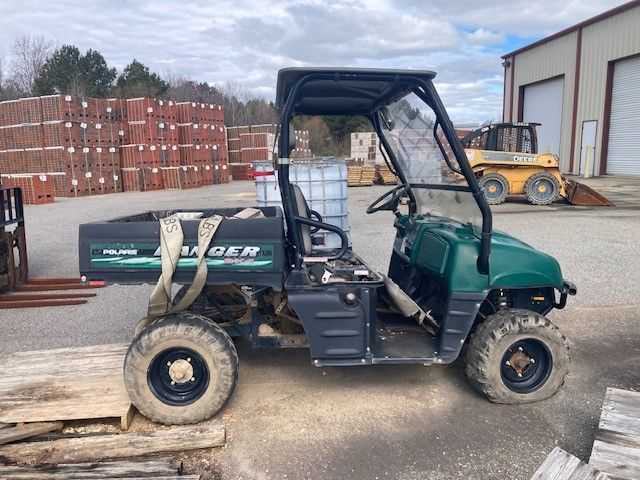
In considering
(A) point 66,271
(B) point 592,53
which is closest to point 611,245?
(A) point 66,271

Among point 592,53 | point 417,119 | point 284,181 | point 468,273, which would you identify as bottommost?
point 468,273

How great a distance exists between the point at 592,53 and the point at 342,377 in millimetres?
26346

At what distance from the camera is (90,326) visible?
554cm

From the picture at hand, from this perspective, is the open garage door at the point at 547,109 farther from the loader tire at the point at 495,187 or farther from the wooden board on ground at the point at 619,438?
the wooden board on ground at the point at 619,438

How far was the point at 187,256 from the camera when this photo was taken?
3.48 meters

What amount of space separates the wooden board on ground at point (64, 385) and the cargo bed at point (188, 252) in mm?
818

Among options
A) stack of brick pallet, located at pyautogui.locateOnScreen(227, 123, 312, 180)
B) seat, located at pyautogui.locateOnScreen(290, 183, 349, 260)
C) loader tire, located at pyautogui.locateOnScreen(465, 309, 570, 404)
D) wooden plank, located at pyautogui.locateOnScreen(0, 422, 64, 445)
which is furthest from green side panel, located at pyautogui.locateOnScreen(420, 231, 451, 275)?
stack of brick pallet, located at pyautogui.locateOnScreen(227, 123, 312, 180)

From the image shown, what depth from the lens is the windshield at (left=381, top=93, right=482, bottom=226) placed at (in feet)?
12.7

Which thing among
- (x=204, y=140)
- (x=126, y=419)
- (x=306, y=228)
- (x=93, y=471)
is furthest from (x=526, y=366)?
(x=204, y=140)

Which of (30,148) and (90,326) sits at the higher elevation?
(30,148)

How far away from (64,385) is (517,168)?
47.8 ft

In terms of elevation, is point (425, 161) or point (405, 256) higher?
point (425, 161)

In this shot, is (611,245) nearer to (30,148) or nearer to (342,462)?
(342,462)

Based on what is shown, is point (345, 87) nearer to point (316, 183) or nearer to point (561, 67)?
point (316, 183)
